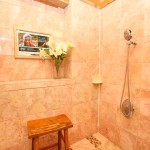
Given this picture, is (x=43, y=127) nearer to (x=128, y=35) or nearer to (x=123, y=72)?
(x=123, y=72)

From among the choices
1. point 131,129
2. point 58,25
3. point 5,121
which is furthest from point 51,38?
point 131,129

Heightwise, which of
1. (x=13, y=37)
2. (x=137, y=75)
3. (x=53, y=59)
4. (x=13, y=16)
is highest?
(x=13, y=16)

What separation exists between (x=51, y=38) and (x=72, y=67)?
0.50 metres

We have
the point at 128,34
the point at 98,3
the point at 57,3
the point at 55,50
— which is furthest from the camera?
the point at 98,3

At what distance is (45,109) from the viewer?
1412 mm

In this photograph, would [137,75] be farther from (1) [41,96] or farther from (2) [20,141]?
(2) [20,141]

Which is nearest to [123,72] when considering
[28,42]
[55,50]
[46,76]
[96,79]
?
[96,79]

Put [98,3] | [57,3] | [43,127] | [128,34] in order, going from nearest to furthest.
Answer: [43,127] < [128,34] < [57,3] < [98,3]

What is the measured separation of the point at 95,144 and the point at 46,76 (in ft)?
3.79

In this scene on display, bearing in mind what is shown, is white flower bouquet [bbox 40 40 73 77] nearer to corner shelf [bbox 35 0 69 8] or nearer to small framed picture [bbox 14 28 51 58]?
small framed picture [bbox 14 28 51 58]

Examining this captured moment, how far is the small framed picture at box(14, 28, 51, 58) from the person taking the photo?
4.65 ft

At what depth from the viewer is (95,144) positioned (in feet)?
5.38

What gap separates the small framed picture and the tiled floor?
1.33m

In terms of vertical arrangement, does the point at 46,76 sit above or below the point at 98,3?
below
